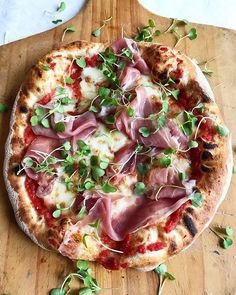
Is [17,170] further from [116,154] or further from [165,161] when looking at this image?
[165,161]

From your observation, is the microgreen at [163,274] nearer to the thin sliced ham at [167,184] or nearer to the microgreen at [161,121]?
the thin sliced ham at [167,184]

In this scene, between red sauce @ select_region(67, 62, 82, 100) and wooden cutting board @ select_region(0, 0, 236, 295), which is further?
red sauce @ select_region(67, 62, 82, 100)

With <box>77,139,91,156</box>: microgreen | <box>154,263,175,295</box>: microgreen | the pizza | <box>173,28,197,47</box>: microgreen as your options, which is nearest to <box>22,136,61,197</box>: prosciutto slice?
the pizza

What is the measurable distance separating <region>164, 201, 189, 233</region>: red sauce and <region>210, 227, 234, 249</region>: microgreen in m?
0.29

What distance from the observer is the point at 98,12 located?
11.4ft

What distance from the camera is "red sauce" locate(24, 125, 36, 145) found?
2844 mm

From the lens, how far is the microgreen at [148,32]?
3.28m

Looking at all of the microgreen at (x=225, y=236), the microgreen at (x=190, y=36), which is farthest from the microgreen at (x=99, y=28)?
the microgreen at (x=225, y=236)

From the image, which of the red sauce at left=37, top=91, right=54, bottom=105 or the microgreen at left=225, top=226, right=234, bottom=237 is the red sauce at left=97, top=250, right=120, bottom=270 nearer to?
the microgreen at left=225, top=226, right=234, bottom=237

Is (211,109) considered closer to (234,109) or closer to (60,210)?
(234,109)

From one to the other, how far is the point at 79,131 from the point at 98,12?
3.50ft

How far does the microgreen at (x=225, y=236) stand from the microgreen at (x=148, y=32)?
130cm

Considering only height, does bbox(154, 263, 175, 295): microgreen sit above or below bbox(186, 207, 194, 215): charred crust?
below

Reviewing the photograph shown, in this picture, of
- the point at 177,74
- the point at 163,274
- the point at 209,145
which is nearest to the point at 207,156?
the point at 209,145
